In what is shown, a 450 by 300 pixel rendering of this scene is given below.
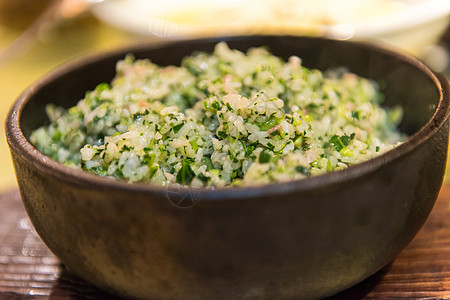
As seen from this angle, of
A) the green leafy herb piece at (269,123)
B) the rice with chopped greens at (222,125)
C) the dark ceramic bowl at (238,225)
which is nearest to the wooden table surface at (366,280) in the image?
the dark ceramic bowl at (238,225)

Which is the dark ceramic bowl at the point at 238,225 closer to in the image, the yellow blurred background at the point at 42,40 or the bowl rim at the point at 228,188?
the bowl rim at the point at 228,188

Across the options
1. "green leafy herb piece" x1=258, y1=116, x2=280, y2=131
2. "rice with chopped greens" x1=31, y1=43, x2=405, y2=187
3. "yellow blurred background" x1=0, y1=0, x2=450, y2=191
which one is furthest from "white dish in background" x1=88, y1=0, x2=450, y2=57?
"green leafy herb piece" x1=258, y1=116, x2=280, y2=131

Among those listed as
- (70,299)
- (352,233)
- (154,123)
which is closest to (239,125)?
(154,123)

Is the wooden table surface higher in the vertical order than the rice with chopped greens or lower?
lower

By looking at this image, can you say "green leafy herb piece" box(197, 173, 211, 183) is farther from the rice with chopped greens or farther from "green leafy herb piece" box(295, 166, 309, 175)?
"green leafy herb piece" box(295, 166, 309, 175)

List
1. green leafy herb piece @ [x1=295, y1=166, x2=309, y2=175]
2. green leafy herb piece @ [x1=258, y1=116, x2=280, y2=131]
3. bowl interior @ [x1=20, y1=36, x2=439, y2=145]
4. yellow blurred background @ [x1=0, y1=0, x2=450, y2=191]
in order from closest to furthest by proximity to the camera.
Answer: green leafy herb piece @ [x1=295, y1=166, x2=309, y2=175] < green leafy herb piece @ [x1=258, y1=116, x2=280, y2=131] < bowl interior @ [x1=20, y1=36, x2=439, y2=145] < yellow blurred background @ [x1=0, y1=0, x2=450, y2=191]

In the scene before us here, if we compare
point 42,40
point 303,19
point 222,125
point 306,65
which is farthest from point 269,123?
point 42,40

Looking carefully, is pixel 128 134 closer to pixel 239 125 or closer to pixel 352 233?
pixel 239 125
